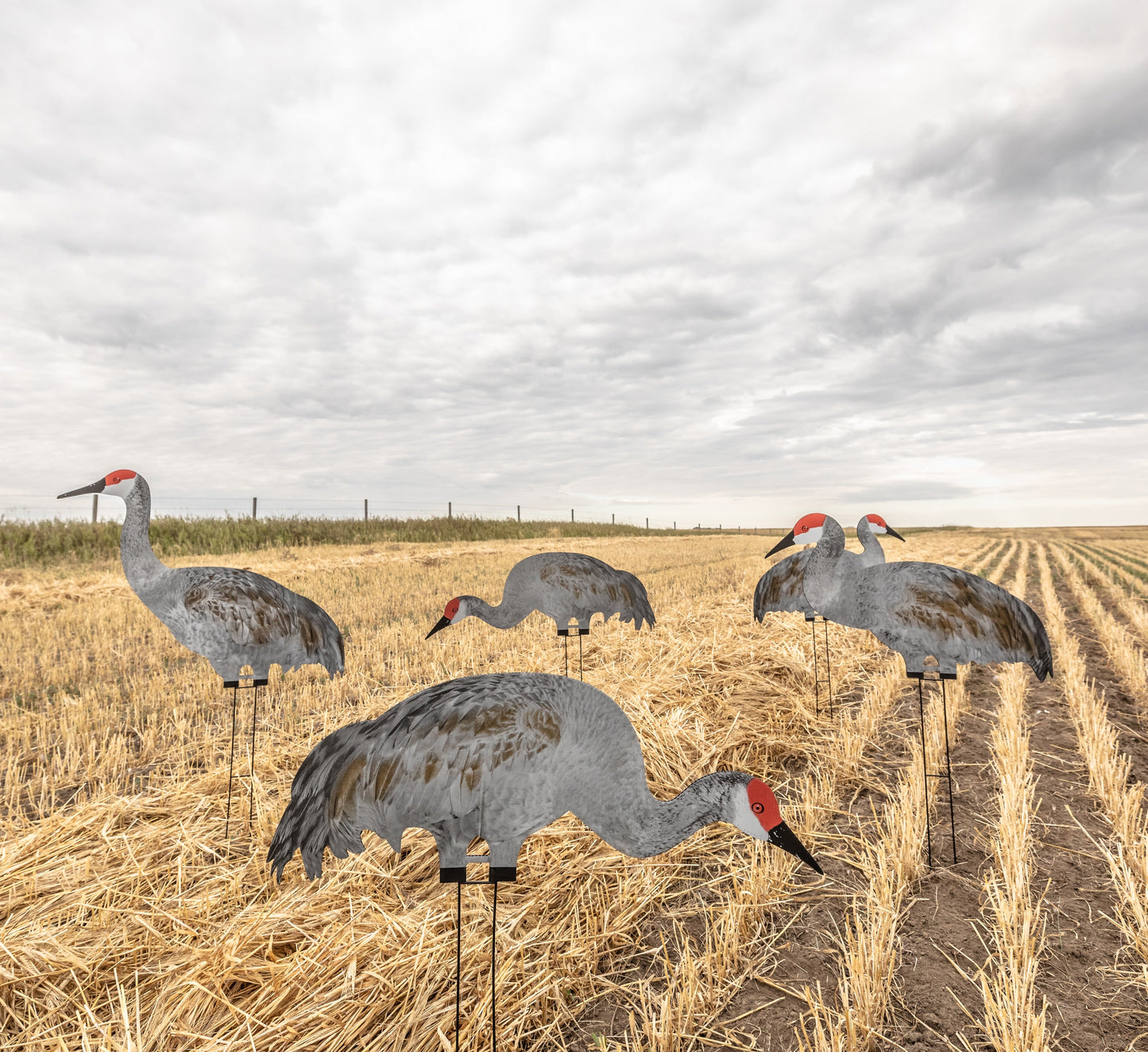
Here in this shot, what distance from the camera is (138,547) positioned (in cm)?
466

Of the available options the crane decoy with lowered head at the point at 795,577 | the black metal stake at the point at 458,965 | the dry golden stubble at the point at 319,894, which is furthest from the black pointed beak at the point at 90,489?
the crane decoy with lowered head at the point at 795,577

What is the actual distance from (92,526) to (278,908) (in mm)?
27191

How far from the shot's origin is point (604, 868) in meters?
4.28

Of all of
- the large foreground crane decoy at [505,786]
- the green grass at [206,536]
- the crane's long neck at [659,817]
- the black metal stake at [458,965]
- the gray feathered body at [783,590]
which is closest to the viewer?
the black metal stake at [458,965]

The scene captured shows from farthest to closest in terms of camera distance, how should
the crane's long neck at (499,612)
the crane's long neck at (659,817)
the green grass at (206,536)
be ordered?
the green grass at (206,536) < the crane's long neck at (499,612) < the crane's long neck at (659,817)

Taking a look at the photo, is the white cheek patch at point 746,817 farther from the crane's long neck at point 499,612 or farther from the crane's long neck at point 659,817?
the crane's long neck at point 499,612

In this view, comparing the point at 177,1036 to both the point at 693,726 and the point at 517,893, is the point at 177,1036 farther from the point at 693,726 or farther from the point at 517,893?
the point at 693,726

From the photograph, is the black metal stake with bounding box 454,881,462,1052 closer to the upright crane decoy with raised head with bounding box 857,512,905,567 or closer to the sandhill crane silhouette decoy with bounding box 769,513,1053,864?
the sandhill crane silhouette decoy with bounding box 769,513,1053,864

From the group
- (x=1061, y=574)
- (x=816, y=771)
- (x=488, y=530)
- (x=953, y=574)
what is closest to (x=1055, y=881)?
(x=816, y=771)

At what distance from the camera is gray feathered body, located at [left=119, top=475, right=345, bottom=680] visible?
15.1 ft

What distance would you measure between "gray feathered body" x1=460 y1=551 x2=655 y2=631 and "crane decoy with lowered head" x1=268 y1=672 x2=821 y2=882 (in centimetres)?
449

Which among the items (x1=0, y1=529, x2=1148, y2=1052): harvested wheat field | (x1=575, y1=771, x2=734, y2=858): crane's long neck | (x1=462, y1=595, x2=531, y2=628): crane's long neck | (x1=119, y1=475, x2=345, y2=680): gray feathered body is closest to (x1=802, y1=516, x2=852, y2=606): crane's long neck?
(x1=0, y1=529, x2=1148, y2=1052): harvested wheat field

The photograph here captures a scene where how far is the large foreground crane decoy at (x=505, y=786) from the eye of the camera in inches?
98.6

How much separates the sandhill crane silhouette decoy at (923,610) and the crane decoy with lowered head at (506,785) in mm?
2471
